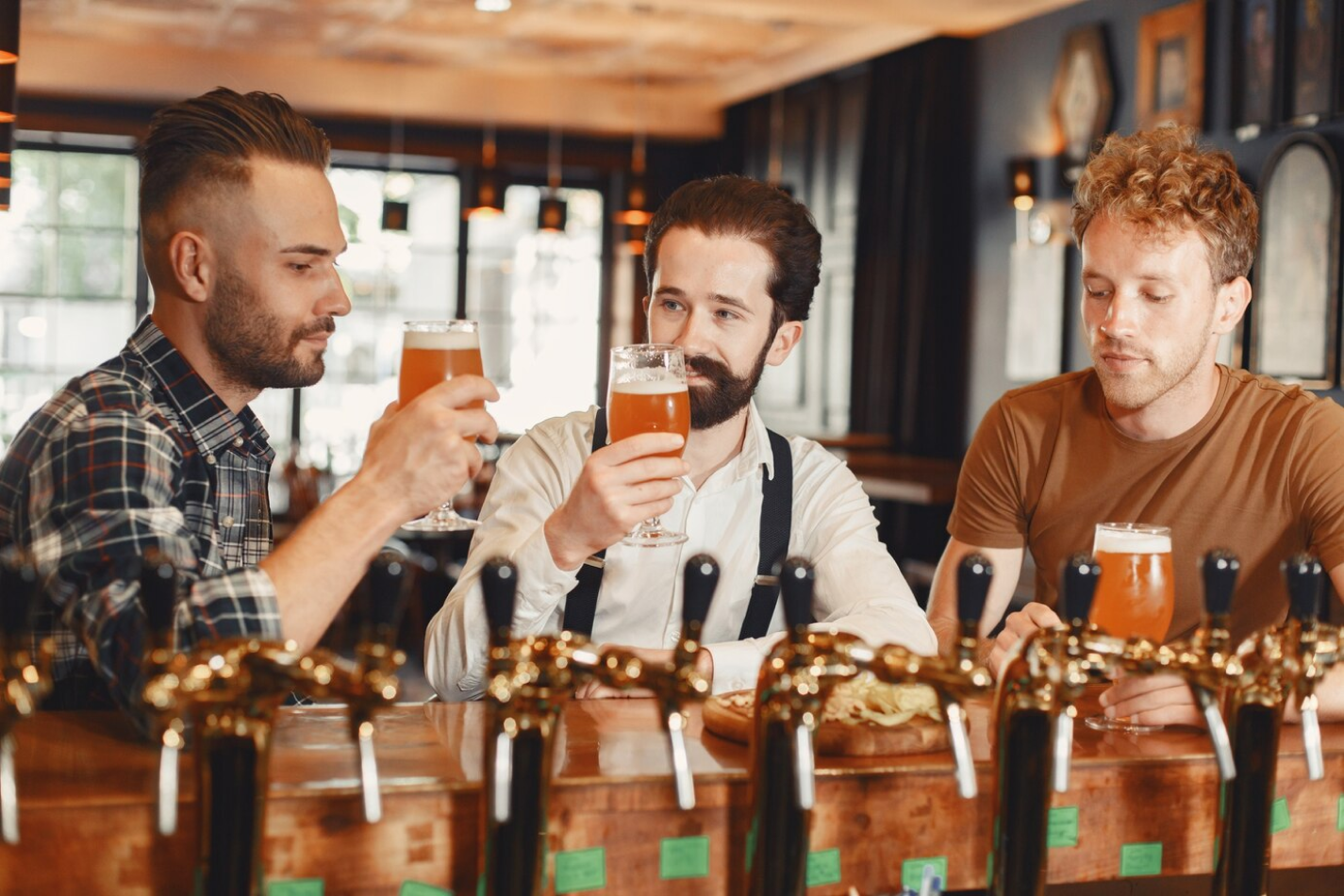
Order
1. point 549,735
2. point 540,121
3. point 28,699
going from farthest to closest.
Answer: point 540,121 → point 549,735 → point 28,699

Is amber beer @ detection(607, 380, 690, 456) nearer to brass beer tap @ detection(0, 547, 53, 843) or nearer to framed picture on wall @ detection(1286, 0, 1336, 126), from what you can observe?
brass beer tap @ detection(0, 547, 53, 843)

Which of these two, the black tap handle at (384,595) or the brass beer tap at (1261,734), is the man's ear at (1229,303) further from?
the black tap handle at (384,595)

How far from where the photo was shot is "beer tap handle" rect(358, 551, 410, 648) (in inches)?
43.6

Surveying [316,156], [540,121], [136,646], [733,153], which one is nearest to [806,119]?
[733,153]

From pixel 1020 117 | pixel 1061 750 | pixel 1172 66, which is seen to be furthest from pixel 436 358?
pixel 1020 117

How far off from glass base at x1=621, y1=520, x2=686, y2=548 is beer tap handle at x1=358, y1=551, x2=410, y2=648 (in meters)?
0.75

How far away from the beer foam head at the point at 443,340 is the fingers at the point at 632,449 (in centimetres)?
27

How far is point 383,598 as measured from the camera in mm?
1110

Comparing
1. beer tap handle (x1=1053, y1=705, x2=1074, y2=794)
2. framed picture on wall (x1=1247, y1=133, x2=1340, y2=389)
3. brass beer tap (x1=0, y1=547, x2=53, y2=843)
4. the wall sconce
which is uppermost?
the wall sconce

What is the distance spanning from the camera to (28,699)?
3.47ft

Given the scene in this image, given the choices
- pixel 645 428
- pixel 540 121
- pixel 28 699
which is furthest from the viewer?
pixel 540 121

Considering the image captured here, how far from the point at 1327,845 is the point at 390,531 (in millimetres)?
1059

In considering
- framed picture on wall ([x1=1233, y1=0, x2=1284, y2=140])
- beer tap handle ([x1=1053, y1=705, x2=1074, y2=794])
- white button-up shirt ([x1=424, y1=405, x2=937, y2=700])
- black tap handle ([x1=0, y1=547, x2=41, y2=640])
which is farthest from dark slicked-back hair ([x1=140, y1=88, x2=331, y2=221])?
framed picture on wall ([x1=1233, y1=0, x2=1284, y2=140])

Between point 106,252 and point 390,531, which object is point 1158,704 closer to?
point 390,531
